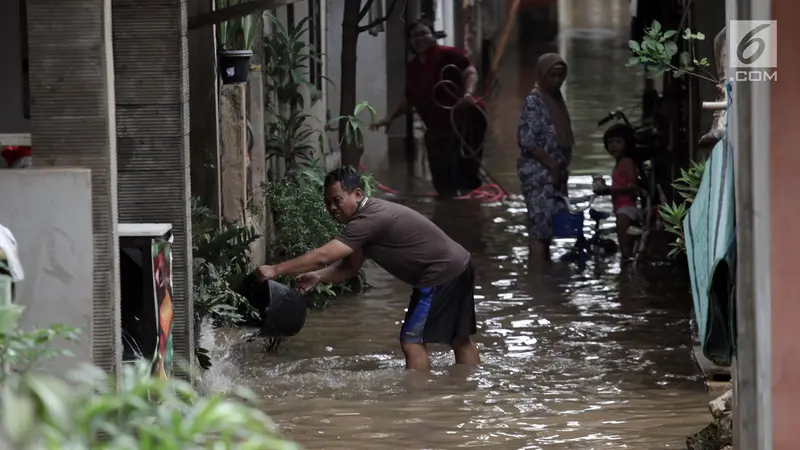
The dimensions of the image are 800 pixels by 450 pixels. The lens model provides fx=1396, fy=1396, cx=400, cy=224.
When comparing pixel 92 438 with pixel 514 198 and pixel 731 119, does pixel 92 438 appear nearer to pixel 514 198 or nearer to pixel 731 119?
pixel 731 119

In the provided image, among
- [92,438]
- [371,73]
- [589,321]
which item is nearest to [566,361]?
[589,321]

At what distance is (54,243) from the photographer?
636 cm

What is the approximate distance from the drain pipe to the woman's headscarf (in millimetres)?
6722

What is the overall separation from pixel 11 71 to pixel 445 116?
8875 millimetres

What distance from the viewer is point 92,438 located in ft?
8.56

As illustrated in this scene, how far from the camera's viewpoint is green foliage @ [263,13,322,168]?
41.2 ft

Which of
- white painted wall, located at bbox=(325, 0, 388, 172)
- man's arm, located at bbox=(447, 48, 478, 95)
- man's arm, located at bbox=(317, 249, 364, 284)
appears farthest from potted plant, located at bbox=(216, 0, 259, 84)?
white painted wall, located at bbox=(325, 0, 388, 172)

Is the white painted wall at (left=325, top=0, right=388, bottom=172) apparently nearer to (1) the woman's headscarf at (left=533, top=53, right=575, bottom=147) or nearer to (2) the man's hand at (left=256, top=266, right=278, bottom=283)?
(1) the woman's headscarf at (left=533, top=53, right=575, bottom=147)

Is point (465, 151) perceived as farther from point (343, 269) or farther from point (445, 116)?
point (343, 269)

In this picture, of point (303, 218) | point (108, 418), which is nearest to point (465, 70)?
point (303, 218)

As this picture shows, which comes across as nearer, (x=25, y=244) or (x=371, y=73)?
(x=25, y=244)

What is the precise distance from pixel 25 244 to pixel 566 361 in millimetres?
4296

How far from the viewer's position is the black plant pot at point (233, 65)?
33.3ft

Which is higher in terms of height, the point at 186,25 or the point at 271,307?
the point at 186,25
